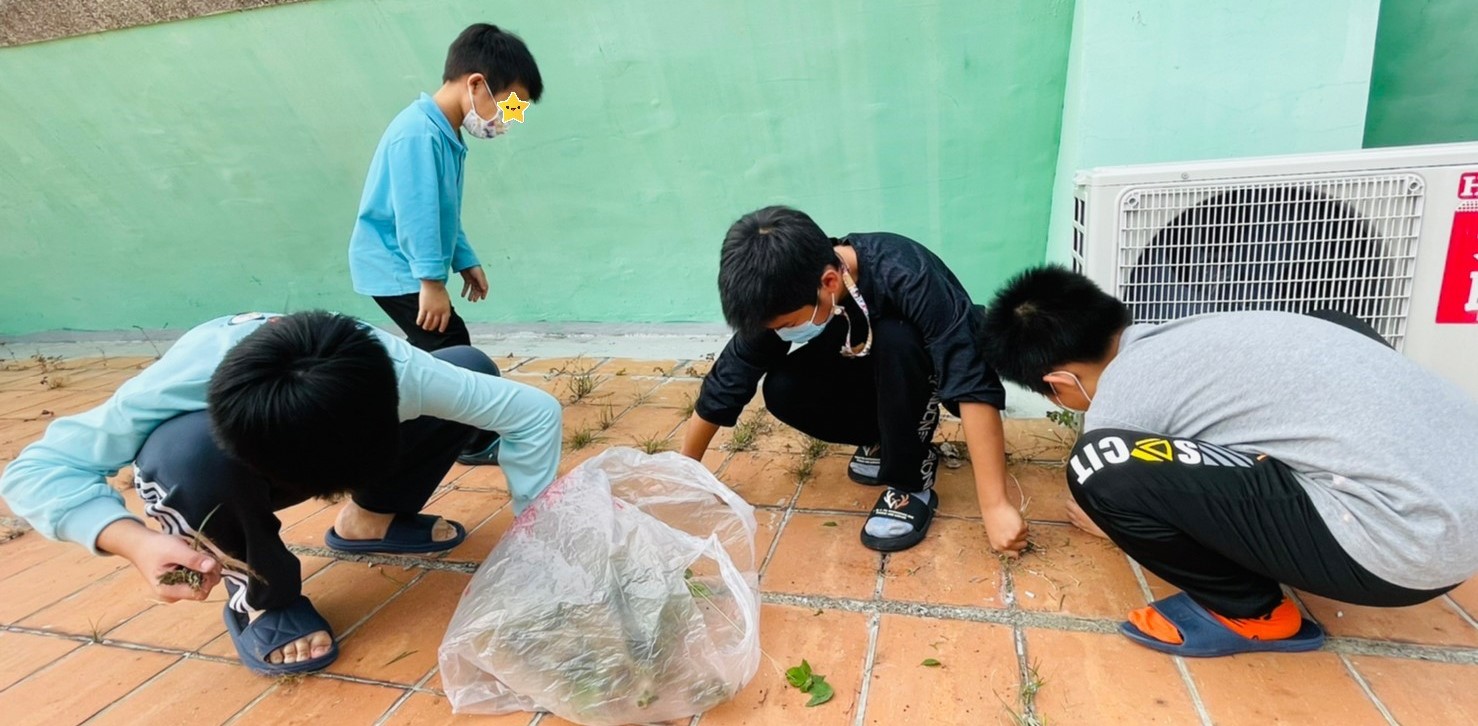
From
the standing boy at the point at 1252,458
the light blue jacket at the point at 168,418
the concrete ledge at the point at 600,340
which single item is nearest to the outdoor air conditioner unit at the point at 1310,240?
the standing boy at the point at 1252,458

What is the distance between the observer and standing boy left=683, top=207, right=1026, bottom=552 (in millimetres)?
1641

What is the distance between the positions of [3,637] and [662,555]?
1.81 m

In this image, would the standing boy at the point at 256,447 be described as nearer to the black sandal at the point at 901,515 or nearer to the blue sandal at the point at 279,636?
the blue sandal at the point at 279,636

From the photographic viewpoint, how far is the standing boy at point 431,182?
2.40 metres

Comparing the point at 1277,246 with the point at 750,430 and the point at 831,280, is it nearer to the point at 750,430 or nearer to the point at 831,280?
the point at 831,280

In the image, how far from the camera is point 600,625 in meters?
1.40

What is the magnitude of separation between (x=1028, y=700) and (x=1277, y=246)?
3.94ft

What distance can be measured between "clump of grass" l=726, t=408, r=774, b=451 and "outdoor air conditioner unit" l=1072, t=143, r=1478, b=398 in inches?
48.3

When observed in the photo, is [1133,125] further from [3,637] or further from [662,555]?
[3,637]

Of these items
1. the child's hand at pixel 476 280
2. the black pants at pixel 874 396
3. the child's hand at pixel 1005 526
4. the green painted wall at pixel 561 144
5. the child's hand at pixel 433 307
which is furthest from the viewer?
the green painted wall at pixel 561 144

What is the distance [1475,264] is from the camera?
1.67 metres

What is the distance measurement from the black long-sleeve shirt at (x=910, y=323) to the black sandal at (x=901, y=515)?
0.31 m

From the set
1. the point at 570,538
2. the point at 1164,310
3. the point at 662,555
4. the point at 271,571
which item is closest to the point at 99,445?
the point at 271,571

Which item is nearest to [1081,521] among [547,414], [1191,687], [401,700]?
[1191,687]
